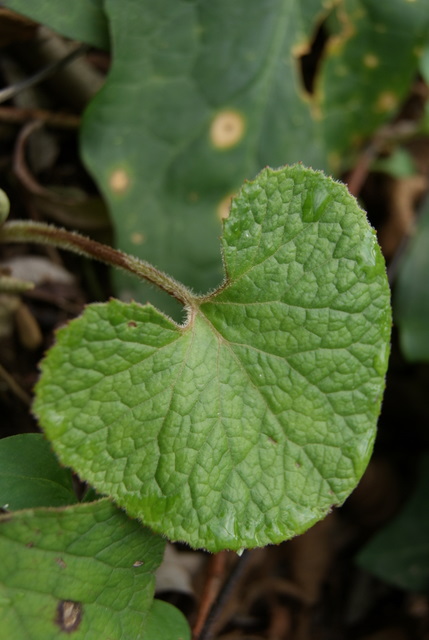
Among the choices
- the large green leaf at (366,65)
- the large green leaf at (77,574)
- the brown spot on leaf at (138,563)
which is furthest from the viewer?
the large green leaf at (366,65)

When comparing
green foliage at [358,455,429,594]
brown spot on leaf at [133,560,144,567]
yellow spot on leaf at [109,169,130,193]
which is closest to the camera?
brown spot on leaf at [133,560,144,567]

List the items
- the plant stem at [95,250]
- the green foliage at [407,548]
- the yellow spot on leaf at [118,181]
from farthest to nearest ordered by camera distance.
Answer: the green foliage at [407,548], the yellow spot on leaf at [118,181], the plant stem at [95,250]

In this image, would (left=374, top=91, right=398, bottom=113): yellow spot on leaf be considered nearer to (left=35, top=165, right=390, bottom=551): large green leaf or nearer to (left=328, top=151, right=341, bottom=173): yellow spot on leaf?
(left=328, top=151, right=341, bottom=173): yellow spot on leaf

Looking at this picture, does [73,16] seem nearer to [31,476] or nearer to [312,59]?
[312,59]

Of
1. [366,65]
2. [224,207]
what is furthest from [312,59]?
[224,207]

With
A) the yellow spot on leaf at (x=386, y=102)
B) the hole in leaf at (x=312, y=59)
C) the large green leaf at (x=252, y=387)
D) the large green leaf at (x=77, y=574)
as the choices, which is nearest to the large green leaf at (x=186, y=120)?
the hole in leaf at (x=312, y=59)

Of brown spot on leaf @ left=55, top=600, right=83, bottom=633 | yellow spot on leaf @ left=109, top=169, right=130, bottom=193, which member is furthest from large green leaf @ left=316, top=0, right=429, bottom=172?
brown spot on leaf @ left=55, top=600, right=83, bottom=633

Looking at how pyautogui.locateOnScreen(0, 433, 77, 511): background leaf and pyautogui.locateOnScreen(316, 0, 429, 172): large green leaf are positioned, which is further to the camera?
pyautogui.locateOnScreen(316, 0, 429, 172): large green leaf

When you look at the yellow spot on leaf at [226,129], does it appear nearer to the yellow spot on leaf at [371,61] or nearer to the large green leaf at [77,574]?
the yellow spot on leaf at [371,61]
